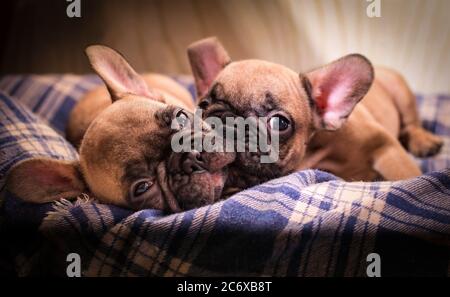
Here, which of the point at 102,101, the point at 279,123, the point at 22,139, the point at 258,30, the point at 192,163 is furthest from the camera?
the point at 102,101

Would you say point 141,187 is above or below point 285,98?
below

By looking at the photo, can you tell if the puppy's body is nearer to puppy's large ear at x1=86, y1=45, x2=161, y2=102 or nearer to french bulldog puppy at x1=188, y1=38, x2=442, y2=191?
puppy's large ear at x1=86, y1=45, x2=161, y2=102

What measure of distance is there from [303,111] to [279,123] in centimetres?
14

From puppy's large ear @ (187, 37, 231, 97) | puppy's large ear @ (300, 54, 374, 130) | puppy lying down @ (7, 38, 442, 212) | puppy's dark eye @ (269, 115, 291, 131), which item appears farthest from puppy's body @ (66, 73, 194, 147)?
puppy's large ear @ (300, 54, 374, 130)

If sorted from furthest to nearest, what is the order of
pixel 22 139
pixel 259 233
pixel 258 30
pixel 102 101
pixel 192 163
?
1. pixel 102 101
2. pixel 258 30
3. pixel 22 139
4. pixel 192 163
5. pixel 259 233

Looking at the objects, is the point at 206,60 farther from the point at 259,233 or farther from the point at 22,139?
the point at 259,233

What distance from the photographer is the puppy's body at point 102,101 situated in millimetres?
1730

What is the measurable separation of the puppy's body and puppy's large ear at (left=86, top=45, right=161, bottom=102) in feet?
0.31

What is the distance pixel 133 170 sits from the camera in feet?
4.16

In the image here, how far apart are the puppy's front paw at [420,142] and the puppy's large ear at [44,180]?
5.25ft

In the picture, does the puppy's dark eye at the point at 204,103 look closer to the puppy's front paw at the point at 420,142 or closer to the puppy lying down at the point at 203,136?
the puppy lying down at the point at 203,136

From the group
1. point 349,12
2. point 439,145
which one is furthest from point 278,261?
point 439,145

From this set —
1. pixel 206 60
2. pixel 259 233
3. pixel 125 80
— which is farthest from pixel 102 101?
pixel 259 233
